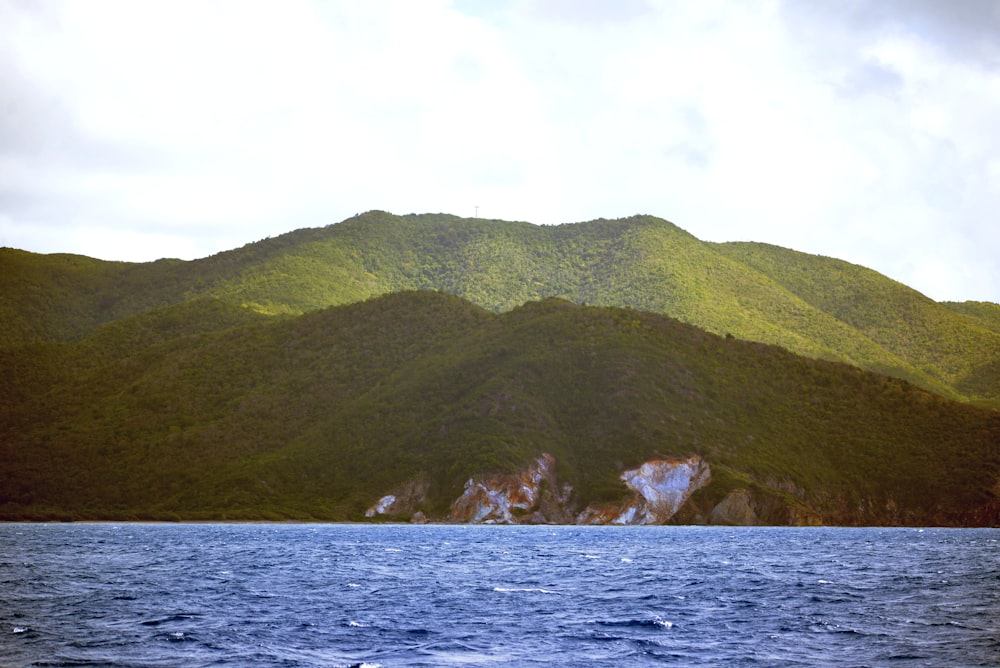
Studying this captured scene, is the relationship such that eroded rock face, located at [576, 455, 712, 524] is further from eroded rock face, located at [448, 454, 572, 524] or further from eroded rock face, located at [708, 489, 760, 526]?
eroded rock face, located at [448, 454, 572, 524]

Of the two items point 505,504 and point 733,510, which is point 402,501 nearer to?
point 505,504

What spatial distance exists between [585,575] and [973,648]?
3414 cm

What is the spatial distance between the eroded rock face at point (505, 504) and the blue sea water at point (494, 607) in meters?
78.2

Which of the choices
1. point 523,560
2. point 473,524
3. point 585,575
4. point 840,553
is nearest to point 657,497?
point 473,524

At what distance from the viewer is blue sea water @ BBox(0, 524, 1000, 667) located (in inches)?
1660

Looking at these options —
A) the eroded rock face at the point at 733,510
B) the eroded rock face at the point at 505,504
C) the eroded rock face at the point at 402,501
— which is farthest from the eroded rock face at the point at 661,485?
the eroded rock face at the point at 402,501

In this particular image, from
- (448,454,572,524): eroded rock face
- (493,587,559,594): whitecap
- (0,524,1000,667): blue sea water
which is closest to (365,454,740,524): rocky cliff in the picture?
(448,454,572,524): eroded rock face

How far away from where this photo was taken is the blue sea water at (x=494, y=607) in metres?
42.2

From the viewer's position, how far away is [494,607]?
184ft

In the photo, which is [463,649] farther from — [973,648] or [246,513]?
[246,513]

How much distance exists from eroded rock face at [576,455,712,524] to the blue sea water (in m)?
82.1

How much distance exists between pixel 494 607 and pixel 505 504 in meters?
125

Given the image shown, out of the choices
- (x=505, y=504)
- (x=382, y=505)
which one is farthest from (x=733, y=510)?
(x=382, y=505)

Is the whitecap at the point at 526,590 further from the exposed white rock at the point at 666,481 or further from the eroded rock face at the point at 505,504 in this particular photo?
the exposed white rock at the point at 666,481
